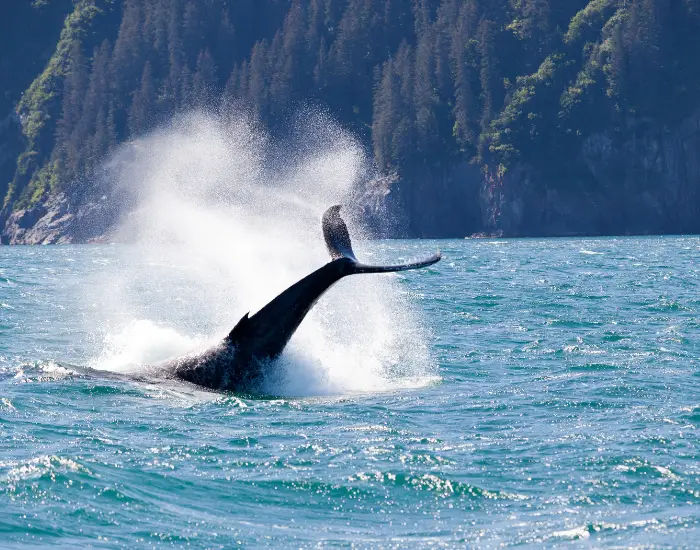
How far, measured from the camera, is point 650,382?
19656 mm

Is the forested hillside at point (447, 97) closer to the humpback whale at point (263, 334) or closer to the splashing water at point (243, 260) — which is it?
the splashing water at point (243, 260)

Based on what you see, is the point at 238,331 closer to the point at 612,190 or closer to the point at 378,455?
the point at 378,455

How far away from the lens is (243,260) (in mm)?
27203

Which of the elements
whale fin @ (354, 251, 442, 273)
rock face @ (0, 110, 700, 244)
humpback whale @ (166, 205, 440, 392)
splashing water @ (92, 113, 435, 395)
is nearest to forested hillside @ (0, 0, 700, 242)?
rock face @ (0, 110, 700, 244)

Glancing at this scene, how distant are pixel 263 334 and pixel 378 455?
4.67 meters

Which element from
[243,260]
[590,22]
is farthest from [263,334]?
[590,22]

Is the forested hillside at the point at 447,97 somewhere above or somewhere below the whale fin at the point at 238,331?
above

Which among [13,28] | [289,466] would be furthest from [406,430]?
[13,28]

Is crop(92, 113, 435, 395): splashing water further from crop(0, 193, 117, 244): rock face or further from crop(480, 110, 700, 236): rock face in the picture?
crop(480, 110, 700, 236): rock face

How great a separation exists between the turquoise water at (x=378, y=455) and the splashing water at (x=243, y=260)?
30.2 inches

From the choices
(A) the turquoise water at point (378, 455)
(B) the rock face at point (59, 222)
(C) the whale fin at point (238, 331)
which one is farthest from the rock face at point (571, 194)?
(C) the whale fin at point (238, 331)

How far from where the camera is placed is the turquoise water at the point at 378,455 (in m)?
11.6

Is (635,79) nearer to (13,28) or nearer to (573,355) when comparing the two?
(13,28)

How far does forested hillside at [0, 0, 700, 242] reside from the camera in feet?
433
